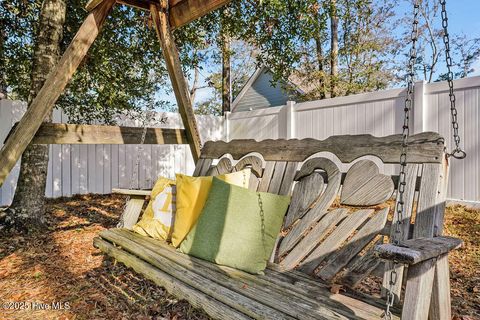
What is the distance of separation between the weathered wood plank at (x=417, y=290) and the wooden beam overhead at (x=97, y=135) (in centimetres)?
238

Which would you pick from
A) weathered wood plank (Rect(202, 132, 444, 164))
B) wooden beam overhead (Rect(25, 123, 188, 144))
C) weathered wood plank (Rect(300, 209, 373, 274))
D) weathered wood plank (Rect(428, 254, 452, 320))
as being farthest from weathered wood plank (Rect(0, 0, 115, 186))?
weathered wood plank (Rect(428, 254, 452, 320))

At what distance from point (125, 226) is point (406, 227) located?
6.38ft

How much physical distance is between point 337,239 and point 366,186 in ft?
0.96

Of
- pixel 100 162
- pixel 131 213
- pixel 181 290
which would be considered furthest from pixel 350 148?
pixel 100 162

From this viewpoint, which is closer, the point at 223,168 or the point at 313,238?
the point at 313,238

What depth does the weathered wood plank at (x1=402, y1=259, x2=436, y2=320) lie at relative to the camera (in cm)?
99

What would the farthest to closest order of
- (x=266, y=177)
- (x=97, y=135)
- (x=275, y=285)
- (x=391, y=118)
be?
(x=391, y=118), (x=97, y=135), (x=266, y=177), (x=275, y=285)

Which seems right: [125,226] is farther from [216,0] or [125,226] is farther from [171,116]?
[171,116]

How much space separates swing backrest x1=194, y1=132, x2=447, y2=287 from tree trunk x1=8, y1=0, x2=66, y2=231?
2399 millimetres

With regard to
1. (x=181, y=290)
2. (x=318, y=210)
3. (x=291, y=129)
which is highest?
(x=291, y=129)

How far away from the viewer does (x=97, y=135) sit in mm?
2676

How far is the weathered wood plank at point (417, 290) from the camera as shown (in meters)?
0.99

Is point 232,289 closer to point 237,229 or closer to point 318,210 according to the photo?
point 237,229

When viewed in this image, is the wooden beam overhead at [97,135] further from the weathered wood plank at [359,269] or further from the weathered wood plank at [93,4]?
the weathered wood plank at [359,269]
